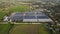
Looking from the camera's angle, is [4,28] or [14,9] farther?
[14,9]

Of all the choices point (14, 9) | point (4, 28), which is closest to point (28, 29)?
point (4, 28)

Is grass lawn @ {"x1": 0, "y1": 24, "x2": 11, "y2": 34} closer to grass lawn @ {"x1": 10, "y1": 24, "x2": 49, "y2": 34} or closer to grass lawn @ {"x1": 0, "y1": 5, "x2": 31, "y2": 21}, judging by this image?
grass lawn @ {"x1": 10, "y1": 24, "x2": 49, "y2": 34}

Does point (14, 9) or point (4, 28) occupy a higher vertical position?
point (14, 9)

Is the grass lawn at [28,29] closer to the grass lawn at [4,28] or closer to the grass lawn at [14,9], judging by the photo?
the grass lawn at [4,28]

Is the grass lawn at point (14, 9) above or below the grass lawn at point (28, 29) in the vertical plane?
above

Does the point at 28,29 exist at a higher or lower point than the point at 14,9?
lower

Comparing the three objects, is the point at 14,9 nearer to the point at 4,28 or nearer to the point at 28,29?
the point at 4,28

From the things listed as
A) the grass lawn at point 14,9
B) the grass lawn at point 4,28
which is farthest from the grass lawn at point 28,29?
the grass lawn at point 14,9

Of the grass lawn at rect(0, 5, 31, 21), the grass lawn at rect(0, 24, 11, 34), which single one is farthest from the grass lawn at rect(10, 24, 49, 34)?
the grass lawn at rect(0, 5, 31, 21)
